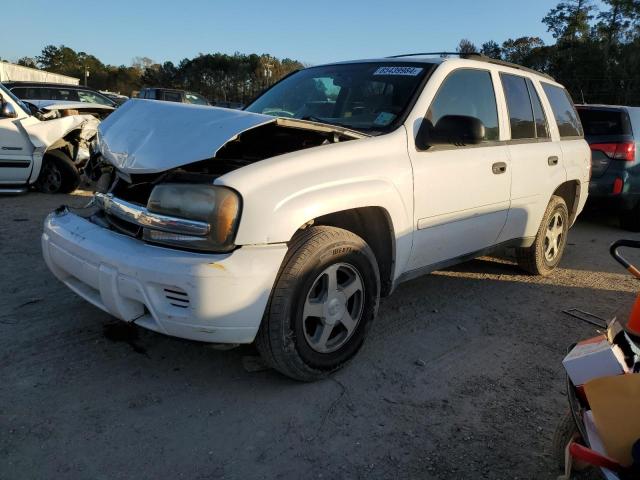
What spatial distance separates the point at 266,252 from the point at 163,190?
607 mm

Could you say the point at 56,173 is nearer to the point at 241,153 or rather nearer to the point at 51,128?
the point at 51,128

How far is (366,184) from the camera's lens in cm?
295

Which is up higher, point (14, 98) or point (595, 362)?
point (14, 98)

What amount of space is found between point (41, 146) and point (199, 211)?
19.8 feet

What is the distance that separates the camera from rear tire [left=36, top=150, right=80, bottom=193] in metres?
7.94

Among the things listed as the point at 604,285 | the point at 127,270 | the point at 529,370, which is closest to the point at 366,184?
the point at 127,270

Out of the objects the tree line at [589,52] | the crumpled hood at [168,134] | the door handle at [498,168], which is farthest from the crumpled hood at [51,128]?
the tree line at [589,52]

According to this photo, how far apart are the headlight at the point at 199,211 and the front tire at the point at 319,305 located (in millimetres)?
356

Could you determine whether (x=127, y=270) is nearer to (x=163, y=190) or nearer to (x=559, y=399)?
(x=163, y=190)

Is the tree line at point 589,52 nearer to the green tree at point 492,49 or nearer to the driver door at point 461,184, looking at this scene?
the green tree at point 492,49

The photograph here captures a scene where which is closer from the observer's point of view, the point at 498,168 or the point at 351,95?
the point at 351,95

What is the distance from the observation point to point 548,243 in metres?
5.07

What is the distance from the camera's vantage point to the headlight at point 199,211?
8.09 ft

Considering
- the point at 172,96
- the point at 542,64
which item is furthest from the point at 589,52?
the point at 172,96
